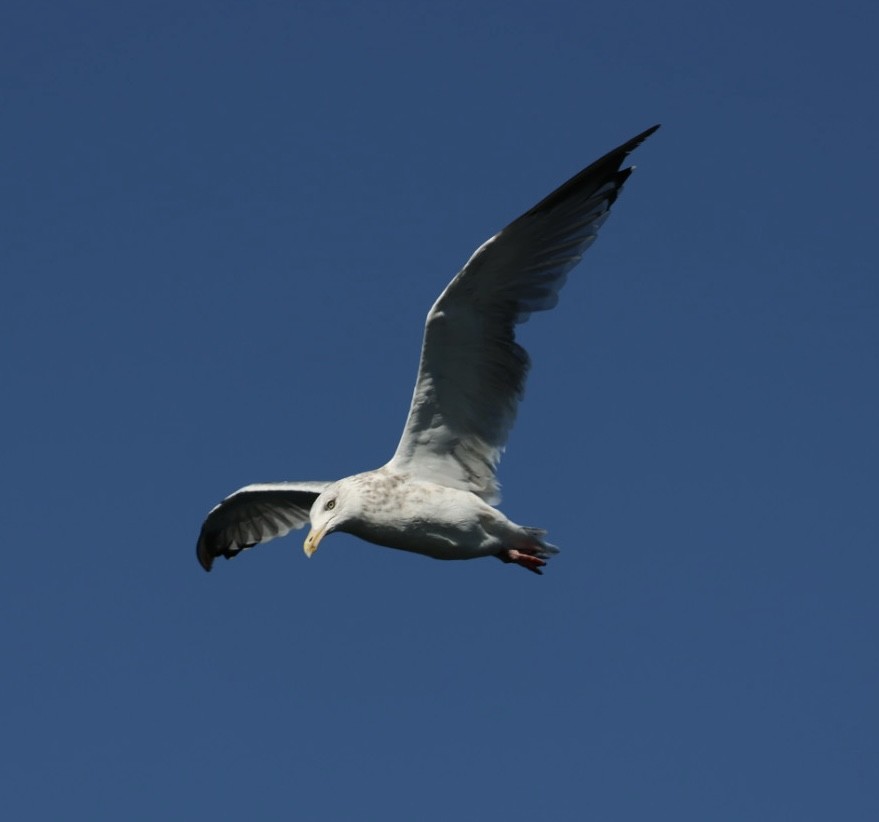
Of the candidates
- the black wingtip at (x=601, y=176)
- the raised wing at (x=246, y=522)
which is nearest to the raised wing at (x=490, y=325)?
the black wingtip at (x=601, y=176)

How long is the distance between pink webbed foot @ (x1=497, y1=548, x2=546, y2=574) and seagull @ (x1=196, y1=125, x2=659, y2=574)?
1 centimetres

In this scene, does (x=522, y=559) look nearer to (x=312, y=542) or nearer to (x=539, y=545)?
(x=539, y=545)

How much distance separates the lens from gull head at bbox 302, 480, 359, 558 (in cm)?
1320

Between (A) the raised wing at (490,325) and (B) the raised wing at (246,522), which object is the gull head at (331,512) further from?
(B) the raised wing at (246,522)

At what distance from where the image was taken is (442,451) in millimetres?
13781

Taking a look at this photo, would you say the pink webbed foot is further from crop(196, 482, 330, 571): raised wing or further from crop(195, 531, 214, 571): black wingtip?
crop(195, 531, 214, 571): black wingtip

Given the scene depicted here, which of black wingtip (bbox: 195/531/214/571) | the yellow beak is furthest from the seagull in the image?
black wingtip (bbox: 195/531/214/571)

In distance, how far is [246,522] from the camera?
16.8m

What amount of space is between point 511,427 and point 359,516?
1595mm

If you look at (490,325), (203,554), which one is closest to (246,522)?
(203,554)

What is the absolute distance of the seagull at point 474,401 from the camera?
13.2 meters

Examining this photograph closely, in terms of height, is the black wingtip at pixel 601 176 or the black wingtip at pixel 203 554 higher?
the black wingtip at pixel 601 176

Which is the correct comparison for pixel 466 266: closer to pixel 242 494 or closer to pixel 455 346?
pixel 455 346

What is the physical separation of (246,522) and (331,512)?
360 cm
